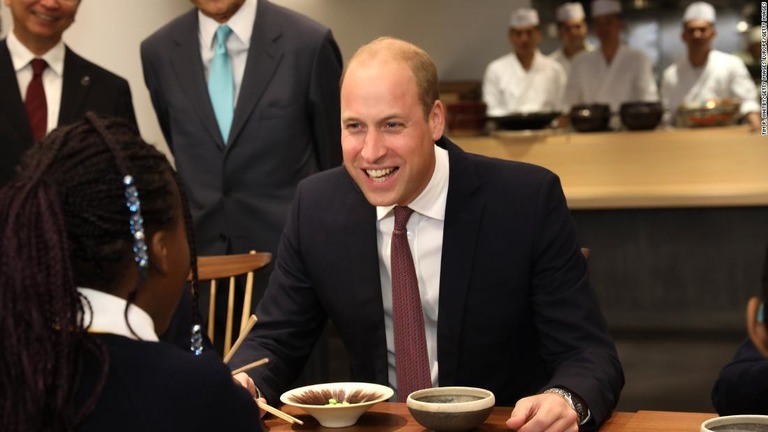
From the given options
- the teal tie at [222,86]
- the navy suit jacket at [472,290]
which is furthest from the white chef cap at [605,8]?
the navy suit jacket at [472,290]

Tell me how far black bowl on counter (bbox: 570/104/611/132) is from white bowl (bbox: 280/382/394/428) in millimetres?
3878

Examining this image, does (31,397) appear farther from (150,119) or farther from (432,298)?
(150,119)

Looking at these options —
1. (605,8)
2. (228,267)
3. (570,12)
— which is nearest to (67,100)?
(228,267)

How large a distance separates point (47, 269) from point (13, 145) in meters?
2.12

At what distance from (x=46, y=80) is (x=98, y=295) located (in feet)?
7.17

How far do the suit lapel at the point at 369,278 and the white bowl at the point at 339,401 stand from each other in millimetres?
366

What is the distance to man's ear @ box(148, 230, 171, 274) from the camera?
1273 millimetres

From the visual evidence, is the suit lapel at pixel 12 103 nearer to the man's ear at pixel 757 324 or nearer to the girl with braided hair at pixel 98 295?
the girl with braided hair at pixel 98 295

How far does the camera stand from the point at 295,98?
3240mm

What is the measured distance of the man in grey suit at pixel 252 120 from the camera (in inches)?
127

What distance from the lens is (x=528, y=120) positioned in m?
5.38

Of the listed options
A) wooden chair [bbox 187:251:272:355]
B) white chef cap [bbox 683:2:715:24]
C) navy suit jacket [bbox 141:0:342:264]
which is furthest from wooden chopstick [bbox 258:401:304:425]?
white chef cap [bbox 683:2:715:24]

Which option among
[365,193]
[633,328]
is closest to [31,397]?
[365,193]

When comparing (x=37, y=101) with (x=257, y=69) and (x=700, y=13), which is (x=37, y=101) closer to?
(x=257, y=69)
